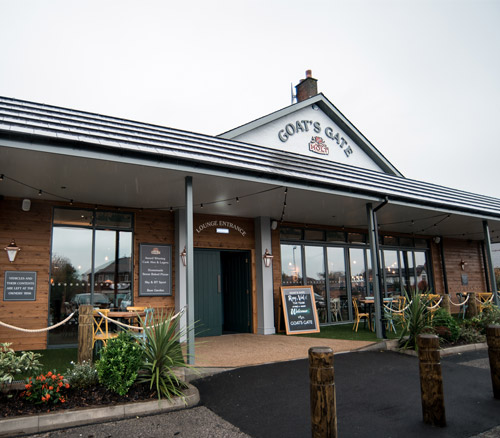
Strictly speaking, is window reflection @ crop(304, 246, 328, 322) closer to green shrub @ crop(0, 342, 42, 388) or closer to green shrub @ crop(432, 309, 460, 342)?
green shrub @ crop(432, 309, 460, 342)

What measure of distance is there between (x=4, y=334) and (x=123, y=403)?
15.1 feet

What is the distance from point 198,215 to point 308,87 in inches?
266

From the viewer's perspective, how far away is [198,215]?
9.88m

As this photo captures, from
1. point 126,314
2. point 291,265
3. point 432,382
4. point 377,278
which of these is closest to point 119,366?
point 126,314

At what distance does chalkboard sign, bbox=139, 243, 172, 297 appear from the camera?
8906mm

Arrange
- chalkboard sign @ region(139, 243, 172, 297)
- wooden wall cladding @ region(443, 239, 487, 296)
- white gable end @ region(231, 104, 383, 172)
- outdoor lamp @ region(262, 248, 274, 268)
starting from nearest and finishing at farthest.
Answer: chalkboard sign @ region(139, 243, 172, 297) → outdoor lamp @ region(262, 248, 274, 268) → white gable end @ region(231, 104, 383, 172) → wooden wall cladding @ region(443, 239, 487, 296)

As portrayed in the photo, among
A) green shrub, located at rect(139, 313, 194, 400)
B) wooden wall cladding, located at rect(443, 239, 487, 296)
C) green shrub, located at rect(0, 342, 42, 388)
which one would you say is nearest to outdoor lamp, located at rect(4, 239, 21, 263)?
green shrub, located at rect(0, 342, 42, 388)

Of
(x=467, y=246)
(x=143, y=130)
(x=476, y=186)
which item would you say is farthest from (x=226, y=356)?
(x=476, y=186)

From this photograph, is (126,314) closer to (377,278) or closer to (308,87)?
(377,278)

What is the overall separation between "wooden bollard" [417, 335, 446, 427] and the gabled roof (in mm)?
8059

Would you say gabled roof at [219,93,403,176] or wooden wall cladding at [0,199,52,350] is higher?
gabled roof at [219,93,403,176]

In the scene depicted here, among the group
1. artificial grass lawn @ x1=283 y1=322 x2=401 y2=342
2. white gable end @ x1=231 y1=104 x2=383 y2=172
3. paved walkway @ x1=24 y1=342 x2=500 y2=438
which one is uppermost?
white gable end @ x1=231 y1=104 x2=383 y2=172

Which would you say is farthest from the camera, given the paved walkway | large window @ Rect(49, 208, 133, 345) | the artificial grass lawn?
the artificial grass lawn

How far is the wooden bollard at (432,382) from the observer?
378 cm
